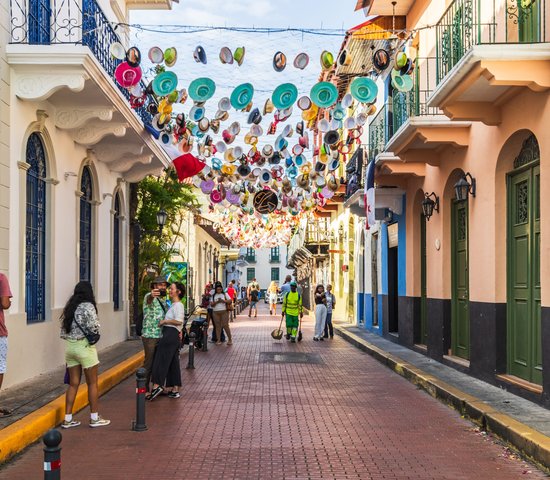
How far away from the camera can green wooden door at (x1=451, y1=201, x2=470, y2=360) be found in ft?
49.7

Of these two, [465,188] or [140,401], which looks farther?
[465,188]

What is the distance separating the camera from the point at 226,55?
1240 centimetres

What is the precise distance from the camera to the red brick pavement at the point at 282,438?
300 inches

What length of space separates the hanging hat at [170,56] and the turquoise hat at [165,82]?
0.17 m

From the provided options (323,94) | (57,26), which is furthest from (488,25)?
(57,26)

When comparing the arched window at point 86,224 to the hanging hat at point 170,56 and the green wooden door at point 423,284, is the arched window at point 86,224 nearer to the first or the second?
the hanging hat at point 170,56

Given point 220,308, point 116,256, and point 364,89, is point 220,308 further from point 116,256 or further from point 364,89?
point 364,89

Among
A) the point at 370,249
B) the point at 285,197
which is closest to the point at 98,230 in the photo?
the point at 285,197

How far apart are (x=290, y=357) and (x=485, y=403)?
854 centimetres

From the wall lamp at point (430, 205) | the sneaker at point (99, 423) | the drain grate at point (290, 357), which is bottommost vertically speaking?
the drain grate at point (290, 357)

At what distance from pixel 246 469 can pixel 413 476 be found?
1481 mm

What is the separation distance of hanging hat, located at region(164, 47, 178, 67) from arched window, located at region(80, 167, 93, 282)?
483cm

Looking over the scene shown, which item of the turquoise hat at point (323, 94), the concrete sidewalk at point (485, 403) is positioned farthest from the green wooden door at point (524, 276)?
the turquoise hat at point (323, 94)

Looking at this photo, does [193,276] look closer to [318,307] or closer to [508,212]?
[318,307]
